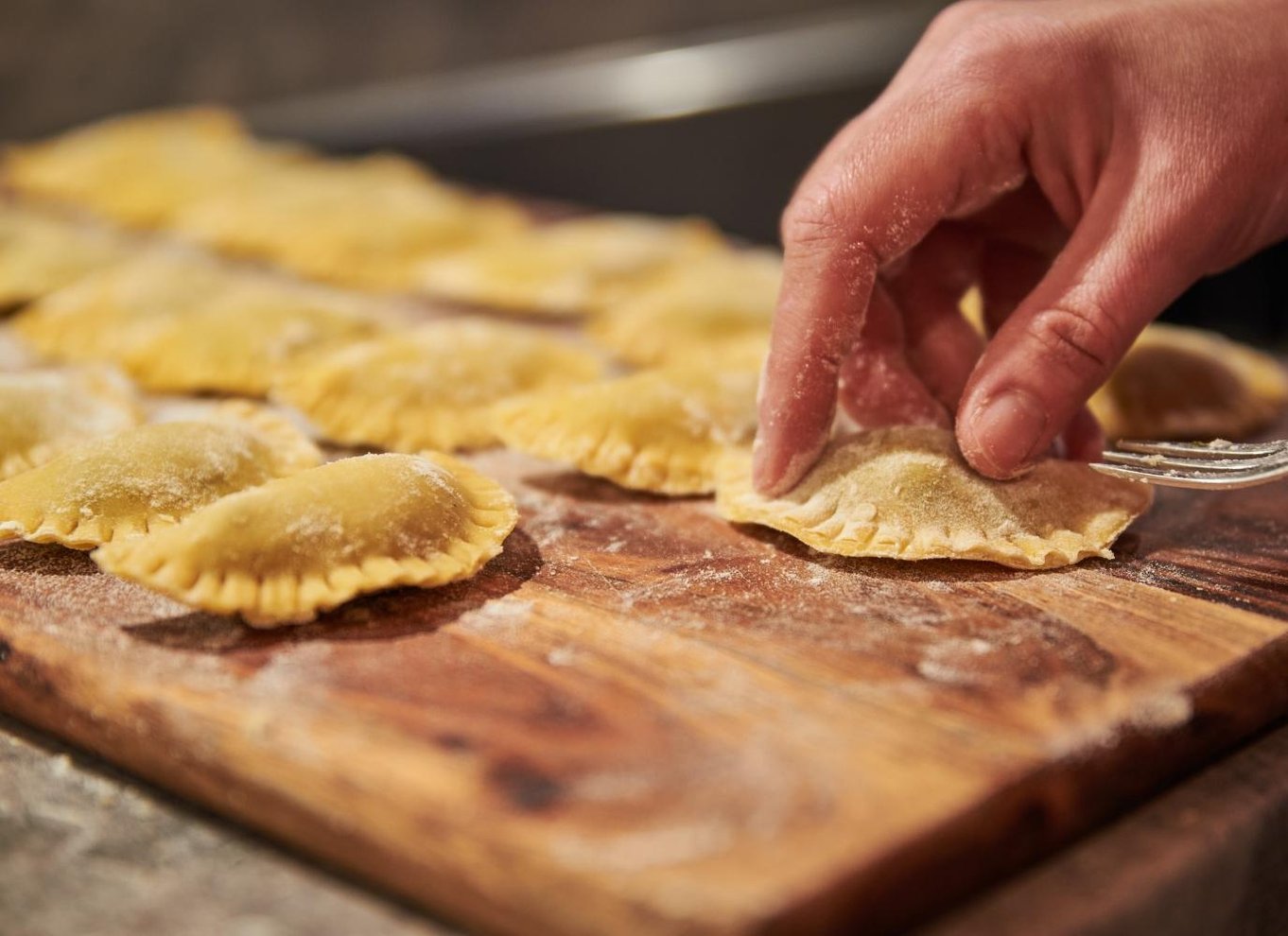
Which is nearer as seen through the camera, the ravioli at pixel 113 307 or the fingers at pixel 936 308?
the fingers at pixel 936 308

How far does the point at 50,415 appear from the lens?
7.64 ft

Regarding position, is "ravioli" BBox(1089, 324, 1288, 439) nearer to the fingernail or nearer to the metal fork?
the metal fork

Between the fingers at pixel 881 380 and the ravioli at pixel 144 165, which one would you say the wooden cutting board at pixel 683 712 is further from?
the ravioli at pixel 144 165

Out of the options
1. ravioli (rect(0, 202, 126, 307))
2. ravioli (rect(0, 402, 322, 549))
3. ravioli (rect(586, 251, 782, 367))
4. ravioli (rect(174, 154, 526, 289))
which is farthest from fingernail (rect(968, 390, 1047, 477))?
ravioli (rect(0, 202, 126, 307))

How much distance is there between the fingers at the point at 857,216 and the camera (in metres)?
1.91

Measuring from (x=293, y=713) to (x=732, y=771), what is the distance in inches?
19.4

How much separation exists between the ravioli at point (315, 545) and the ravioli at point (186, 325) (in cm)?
104

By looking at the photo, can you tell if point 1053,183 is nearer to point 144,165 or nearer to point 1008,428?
point 1008,428

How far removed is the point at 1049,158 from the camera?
1.94 meters

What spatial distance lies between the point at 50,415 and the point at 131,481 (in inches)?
19.3

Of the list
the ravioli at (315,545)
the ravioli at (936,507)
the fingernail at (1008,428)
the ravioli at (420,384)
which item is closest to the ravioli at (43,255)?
the ravioli at (420,384)

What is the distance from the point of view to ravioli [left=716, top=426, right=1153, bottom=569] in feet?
6.05

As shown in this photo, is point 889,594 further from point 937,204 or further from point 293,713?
point 293,713

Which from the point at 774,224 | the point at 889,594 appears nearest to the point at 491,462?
the point at 889,594
